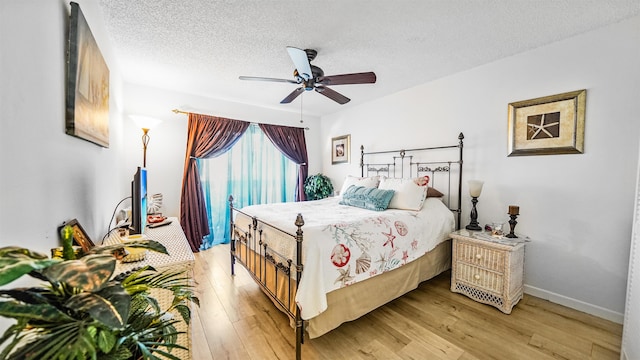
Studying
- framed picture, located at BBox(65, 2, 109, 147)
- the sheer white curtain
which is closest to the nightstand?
framed picture, located at BBox(65, 2, 109, 147)

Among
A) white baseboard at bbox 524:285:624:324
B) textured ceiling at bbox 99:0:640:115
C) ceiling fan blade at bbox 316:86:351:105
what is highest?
textured ceiling at bbox 99:0:640:115

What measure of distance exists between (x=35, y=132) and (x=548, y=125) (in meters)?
3.51

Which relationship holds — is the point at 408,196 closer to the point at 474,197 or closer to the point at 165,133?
the point at 474,197

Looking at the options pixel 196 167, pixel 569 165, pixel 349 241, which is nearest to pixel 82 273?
pixel 349 241

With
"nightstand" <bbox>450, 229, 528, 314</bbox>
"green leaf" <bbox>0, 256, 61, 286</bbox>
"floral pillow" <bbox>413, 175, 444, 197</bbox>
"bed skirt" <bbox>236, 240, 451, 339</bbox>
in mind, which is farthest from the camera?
"floral pillow" <bbox>413, 175, 444, 197</bbox>

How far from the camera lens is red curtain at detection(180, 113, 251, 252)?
3684 millimetres

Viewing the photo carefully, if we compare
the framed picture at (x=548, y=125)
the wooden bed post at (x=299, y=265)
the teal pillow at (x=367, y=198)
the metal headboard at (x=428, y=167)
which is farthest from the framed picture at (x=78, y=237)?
the framed picture at (x=548, y=125)

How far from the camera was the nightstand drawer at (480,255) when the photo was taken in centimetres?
221

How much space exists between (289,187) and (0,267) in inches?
176

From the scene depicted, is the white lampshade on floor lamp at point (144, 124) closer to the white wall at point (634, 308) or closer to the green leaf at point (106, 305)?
the green leaf at point (106, 305)

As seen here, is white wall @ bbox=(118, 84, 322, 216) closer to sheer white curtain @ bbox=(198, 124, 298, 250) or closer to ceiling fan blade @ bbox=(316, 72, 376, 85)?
sheer white curtain @ bbox=(198, 124, 298, 250)

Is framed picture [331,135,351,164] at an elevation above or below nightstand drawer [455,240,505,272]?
above

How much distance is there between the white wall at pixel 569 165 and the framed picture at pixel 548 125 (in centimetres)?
6

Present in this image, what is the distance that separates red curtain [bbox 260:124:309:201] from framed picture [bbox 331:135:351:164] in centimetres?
56
